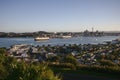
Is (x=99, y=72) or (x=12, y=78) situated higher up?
(x=12, y=78)

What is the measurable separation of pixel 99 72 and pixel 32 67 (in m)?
11.0

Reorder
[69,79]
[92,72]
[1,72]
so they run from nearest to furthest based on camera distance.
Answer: [1,72] < [69,79] < [92,72]

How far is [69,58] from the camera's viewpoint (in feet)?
85.3

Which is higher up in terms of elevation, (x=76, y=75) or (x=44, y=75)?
(x=44, y=75)

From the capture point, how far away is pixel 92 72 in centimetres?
1927

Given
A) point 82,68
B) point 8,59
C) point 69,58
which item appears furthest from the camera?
point 69,58

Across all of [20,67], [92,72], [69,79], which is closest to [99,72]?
[92,72]

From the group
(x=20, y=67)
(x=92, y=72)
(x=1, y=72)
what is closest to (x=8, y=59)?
(x=1, y=72)

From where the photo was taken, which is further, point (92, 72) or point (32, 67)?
point (92, 72)

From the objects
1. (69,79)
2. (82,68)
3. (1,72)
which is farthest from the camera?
(82,68)

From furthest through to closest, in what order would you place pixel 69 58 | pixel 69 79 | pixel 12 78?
pixel 69 58
pixel 69 79
pixel 12 78

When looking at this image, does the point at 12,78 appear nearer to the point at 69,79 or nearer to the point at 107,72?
the point at 69,79

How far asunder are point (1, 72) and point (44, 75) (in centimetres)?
670

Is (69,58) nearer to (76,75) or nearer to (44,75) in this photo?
(76,75)
